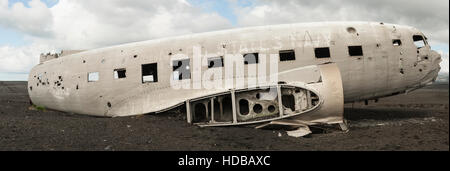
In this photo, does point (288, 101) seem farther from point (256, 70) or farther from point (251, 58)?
point (251, 58)

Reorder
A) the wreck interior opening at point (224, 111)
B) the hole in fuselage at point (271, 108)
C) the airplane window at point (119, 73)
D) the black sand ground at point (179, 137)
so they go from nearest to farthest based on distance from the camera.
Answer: the black sand ground at point (179, 137), the hole in fuselage at point (271, 108), the wreck interior opening at point (224, 111), the airplane window at point (119, 73)

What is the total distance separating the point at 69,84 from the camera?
12.9 m

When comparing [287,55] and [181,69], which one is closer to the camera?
[287,55]

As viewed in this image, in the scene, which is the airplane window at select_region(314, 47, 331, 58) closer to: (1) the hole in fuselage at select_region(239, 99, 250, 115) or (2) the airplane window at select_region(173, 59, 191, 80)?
(1) the hole in fuselage at select_region(239, 99, 250, 115)

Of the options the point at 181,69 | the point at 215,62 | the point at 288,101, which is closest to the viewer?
the point at 288,101

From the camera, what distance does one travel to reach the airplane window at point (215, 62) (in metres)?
11.3

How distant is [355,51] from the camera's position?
37.0 feet

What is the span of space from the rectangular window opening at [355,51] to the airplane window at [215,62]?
16.7ft

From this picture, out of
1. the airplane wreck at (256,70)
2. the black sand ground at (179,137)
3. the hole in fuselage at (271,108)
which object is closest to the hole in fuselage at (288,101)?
the airplane wreck at (256,70)

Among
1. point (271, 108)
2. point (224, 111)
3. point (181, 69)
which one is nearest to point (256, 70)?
point (271, 108)

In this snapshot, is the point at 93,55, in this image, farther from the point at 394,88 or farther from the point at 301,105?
the point at 394,88

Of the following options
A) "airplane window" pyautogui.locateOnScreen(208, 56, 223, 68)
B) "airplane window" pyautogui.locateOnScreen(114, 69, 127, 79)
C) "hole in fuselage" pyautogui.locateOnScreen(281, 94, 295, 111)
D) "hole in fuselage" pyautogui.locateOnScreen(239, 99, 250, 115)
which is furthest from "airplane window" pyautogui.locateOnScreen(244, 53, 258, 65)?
"airplane window" pyautogui.locateOnScreen(114, 69, 127, 79)

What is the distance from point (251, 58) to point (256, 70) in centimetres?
56

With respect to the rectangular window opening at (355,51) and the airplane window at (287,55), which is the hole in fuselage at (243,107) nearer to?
the airplane window at (287,55)
